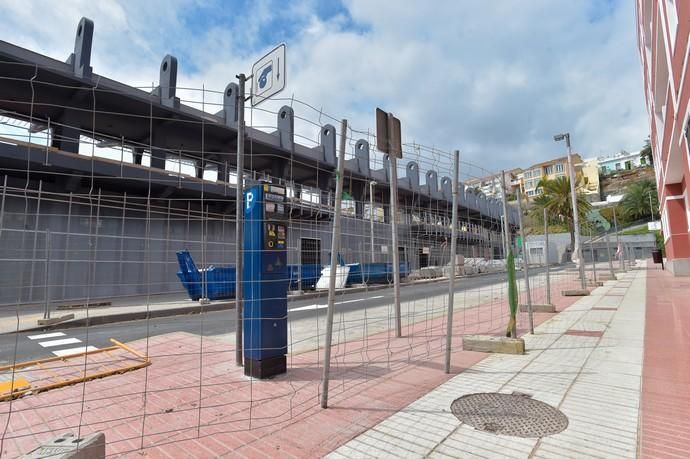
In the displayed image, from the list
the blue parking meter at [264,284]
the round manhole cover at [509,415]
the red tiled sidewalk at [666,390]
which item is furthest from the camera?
the blue parking meter at [264,284]

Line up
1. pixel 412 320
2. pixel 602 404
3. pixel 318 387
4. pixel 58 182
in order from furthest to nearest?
pixel 58 182
pixel 412 320
pixel 318 387
pixel 602 404

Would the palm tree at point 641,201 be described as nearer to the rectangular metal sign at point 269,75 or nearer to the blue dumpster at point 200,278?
the blue dumpster at point 200,278

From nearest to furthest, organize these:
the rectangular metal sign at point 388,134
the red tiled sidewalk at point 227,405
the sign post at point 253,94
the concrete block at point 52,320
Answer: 1. the red tiled sidewalk at point 227,405
2. the sign post at point 253,94
3. the rectangular metal sign at point 388,134
4. the concrete block at point 52,320

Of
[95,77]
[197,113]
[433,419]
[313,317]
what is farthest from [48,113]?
[433,419]

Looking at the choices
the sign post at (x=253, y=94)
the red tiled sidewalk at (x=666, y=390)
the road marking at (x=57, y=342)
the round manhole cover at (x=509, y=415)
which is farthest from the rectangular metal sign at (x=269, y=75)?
the road marking at (x=57, y=342)

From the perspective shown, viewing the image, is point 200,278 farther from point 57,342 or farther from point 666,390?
point 666,390

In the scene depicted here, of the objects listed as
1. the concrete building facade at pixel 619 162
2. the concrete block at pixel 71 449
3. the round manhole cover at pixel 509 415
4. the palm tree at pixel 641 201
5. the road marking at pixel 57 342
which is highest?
the concrete building facade at pixel 619 162

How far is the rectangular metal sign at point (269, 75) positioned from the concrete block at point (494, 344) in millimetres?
4460

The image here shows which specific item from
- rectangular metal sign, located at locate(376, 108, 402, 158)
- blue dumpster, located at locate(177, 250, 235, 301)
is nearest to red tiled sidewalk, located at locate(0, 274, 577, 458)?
rectangular metal sign, located at locate(376, 108, 402, 158)

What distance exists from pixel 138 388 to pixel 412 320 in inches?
238

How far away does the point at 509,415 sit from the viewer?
10.2ft

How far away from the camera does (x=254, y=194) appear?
436 cm

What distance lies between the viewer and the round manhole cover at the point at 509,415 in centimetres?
284

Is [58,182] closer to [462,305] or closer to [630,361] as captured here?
[462,305]
